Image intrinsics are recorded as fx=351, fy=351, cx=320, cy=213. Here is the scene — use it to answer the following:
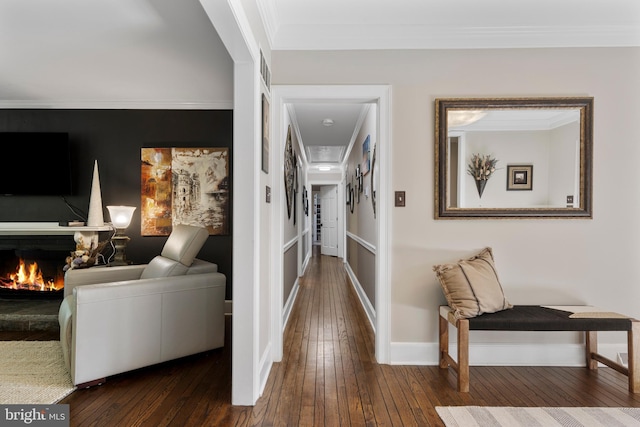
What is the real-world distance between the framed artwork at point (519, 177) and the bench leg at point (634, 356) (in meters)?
1.07

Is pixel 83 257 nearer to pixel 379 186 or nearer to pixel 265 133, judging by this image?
pixel 265 133

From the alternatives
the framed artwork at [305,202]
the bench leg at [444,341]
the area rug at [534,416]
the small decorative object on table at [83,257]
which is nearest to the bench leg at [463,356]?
the area rug at [534,416]

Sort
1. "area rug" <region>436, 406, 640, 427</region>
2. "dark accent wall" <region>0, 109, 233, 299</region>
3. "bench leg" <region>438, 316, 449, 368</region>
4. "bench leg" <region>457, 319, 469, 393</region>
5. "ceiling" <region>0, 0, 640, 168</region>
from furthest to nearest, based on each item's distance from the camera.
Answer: "dark accent wall" <region>0, 109, 233, 299</region>
"bench leg" <region>438, 316, 449, 368</region>
"ceiling" <region>0, 0, 640, 168</region>
"bench leg" <region>457, 319, 469, 393</region>
"area rug" <region>436, 406, 640, 427</region>

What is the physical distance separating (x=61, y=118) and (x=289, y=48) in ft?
9.60

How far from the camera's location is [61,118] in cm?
390

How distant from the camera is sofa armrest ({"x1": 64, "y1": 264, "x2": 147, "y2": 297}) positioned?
2.87m

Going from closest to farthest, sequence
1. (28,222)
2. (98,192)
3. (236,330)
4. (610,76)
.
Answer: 1. (236,330)
2. (610,76)
3. (98,192)
4. (28,222)

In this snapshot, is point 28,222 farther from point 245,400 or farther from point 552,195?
point 552,195

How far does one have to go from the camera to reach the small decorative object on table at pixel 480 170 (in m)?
2.62

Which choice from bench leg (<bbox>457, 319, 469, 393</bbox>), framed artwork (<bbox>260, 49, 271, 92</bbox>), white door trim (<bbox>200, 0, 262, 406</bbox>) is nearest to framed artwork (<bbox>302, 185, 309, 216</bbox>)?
framed artwork (<bbox>260, 49, 271, 92</bbox>)

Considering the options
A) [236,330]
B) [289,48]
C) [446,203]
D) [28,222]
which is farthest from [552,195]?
[28,222]

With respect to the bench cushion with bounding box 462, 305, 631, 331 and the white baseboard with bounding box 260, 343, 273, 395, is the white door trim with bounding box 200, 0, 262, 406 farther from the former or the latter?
the bench cushion with bounding box 462, 305, 631, 331

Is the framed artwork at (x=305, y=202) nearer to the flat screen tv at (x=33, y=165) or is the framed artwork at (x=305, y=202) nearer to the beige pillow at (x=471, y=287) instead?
the flat screen tv at (x=33, y=165)

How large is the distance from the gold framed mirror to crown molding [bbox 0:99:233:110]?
2.48m
